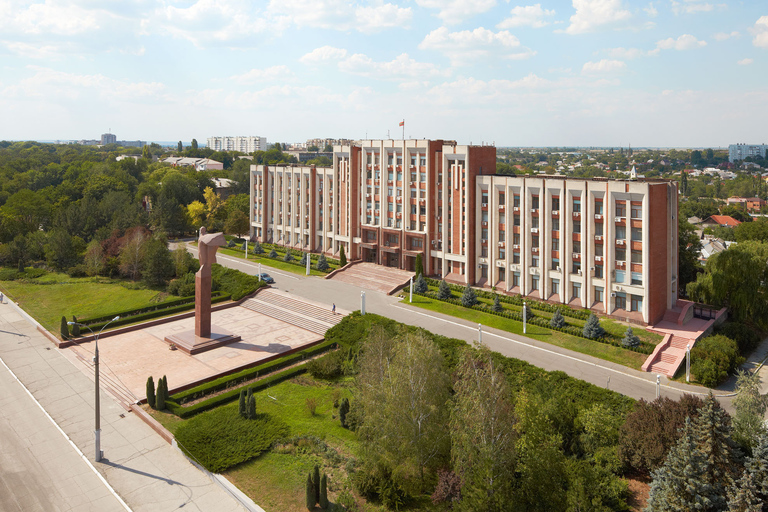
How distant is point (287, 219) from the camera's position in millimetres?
84375

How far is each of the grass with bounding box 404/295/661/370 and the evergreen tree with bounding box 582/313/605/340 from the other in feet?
1.84

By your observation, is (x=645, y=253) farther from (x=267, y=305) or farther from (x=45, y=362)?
(x=45, y=362)

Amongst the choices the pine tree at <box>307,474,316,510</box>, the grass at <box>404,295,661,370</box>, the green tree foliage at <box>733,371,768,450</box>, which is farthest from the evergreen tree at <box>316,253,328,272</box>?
the green tree foliage at <box>733,371,768,450</box>

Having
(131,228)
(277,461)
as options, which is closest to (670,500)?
(277,461)

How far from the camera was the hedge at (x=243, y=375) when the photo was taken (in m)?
36.8

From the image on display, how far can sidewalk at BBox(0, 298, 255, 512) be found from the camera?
2627cm

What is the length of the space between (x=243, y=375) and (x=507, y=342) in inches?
885

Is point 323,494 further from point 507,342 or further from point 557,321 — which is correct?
point 557,321

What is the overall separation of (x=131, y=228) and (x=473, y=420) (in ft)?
210

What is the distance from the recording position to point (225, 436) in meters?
31.3

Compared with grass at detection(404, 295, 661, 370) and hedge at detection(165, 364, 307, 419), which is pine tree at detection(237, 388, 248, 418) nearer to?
hedge at detection(165, 364, 307, 419)

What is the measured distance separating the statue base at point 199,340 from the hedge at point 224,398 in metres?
8.67

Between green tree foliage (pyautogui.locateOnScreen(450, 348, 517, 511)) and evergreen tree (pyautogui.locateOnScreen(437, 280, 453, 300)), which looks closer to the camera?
green tree foliage (pyautogui.locateOnScreen(450, 348, 517, 511))

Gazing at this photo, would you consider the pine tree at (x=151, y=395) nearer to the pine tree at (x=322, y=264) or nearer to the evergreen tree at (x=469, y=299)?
the evergreen tree at (x=469, y=299)
